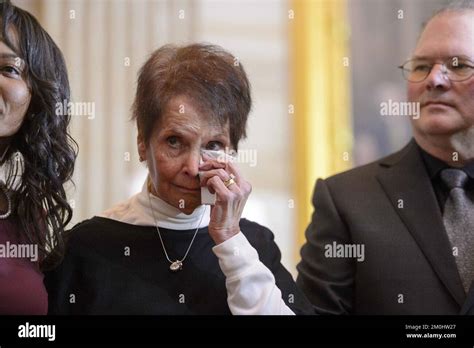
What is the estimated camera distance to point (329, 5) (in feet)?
5.69

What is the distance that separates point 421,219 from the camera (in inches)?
62.5

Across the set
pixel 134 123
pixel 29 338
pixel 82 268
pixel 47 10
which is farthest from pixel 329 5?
pixel 29 338

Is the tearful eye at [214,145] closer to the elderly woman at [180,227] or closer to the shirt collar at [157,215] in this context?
the elderly woman at [180,227]

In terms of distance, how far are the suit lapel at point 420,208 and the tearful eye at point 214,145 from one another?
0.37m

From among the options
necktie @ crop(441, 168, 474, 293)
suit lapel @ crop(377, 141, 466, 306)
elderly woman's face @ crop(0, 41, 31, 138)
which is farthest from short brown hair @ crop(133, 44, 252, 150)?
necktie @ crop(441, 168, 474, 293)

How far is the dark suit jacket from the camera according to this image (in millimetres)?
1568

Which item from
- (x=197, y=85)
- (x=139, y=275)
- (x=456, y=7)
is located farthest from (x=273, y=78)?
(x=139, y=275)

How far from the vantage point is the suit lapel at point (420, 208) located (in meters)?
1.55

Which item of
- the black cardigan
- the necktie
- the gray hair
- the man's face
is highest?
the gray hair

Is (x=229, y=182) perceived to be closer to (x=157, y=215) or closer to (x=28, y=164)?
(x=157, y=215)

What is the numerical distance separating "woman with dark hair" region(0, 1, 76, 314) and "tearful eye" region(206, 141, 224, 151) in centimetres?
32

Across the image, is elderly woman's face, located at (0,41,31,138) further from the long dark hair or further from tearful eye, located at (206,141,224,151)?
tearful eye, located at (206,141,224,151)

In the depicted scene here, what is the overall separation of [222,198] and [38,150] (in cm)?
40

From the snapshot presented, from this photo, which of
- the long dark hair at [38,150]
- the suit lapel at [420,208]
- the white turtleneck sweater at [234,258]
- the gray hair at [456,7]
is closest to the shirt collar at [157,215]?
the white turtleneck sweater at [234,258]
